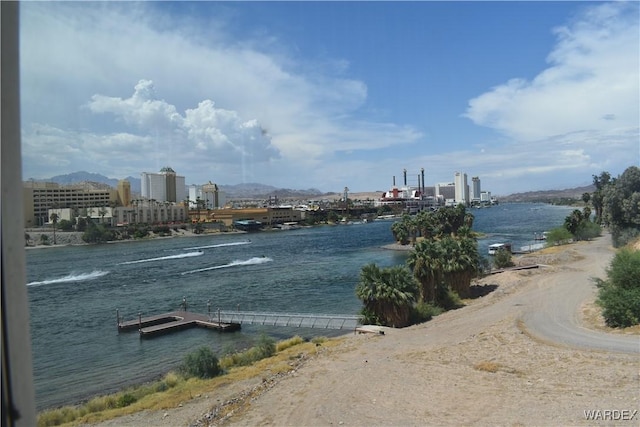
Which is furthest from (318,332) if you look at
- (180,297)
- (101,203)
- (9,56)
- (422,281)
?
(101,203)

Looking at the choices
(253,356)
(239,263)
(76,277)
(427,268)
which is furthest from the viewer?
(239,263)

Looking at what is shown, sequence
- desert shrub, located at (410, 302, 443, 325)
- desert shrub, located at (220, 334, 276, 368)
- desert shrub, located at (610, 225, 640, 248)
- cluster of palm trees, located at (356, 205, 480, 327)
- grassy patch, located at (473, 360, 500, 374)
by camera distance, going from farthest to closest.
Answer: desert shrub, located at (610, 225, 640, 248)
desert shrub, located at (410, 302, 443, 325)
cluster of palm trees, located at (356, 205, 480, 327)
desert shrub, located at (220, 334, 276, 368)
grassy patch, located at (473, 360, 500, 374)

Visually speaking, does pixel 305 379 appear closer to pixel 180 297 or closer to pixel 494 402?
pixel 494 402

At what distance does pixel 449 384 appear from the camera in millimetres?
11852

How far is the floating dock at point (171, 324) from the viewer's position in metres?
25.7

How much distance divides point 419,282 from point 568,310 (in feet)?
24.1

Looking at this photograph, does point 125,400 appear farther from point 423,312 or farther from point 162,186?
point 162,186

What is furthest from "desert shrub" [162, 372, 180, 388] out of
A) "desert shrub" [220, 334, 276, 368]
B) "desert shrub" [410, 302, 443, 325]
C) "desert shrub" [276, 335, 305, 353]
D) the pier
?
"desert shrub" [410, 302, 443, 325]

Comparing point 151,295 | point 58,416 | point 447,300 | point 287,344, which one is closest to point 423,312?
point 447,300

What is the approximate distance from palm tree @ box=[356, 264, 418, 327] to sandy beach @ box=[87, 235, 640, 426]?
1575 mm

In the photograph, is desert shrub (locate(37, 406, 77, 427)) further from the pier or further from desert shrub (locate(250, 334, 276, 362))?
the pier

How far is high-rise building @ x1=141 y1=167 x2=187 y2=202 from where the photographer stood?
134625mm

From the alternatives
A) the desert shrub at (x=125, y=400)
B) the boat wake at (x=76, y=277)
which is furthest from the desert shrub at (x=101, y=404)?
the boat wake at (x=76, y=277)

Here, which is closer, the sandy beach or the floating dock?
the sandy beach
